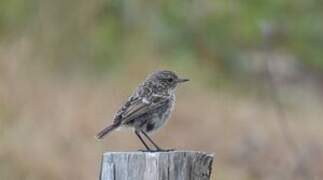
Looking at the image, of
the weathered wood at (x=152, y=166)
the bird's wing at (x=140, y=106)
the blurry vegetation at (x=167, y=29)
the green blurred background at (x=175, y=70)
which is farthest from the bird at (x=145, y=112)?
the blurry vegetation at (x=167, y=29)

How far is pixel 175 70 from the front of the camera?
54.3 feet

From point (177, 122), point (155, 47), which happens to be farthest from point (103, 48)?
point (177, 122)

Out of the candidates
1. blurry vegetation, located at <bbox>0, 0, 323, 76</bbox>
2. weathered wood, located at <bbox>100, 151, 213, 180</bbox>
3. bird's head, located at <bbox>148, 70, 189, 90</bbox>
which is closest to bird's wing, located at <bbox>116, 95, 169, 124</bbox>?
bird's head, located at <bbox>148, 70, 189, 90</bbox>

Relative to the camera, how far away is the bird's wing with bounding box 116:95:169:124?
8.74 meters

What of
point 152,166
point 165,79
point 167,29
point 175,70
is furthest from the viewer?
point 167,29

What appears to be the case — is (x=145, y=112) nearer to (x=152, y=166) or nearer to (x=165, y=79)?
(x=165, y=79)

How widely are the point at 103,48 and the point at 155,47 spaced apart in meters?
0.96

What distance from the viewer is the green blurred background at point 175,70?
42.4 feet

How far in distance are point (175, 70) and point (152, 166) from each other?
10425mm

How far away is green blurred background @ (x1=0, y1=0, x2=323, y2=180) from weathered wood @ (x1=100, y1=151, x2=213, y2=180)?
492cm

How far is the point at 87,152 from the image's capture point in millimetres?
12859

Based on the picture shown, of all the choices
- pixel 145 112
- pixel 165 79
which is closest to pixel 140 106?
pixel 145 112

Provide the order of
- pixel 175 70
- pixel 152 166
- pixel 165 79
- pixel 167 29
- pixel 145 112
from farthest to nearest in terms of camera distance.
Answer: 1. pixel 167 29
2. pixel 175 70
3. pixel 165 79
4. pixel 145 112
5. pixel 152 166

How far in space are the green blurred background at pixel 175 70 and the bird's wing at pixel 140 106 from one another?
2.20 m
